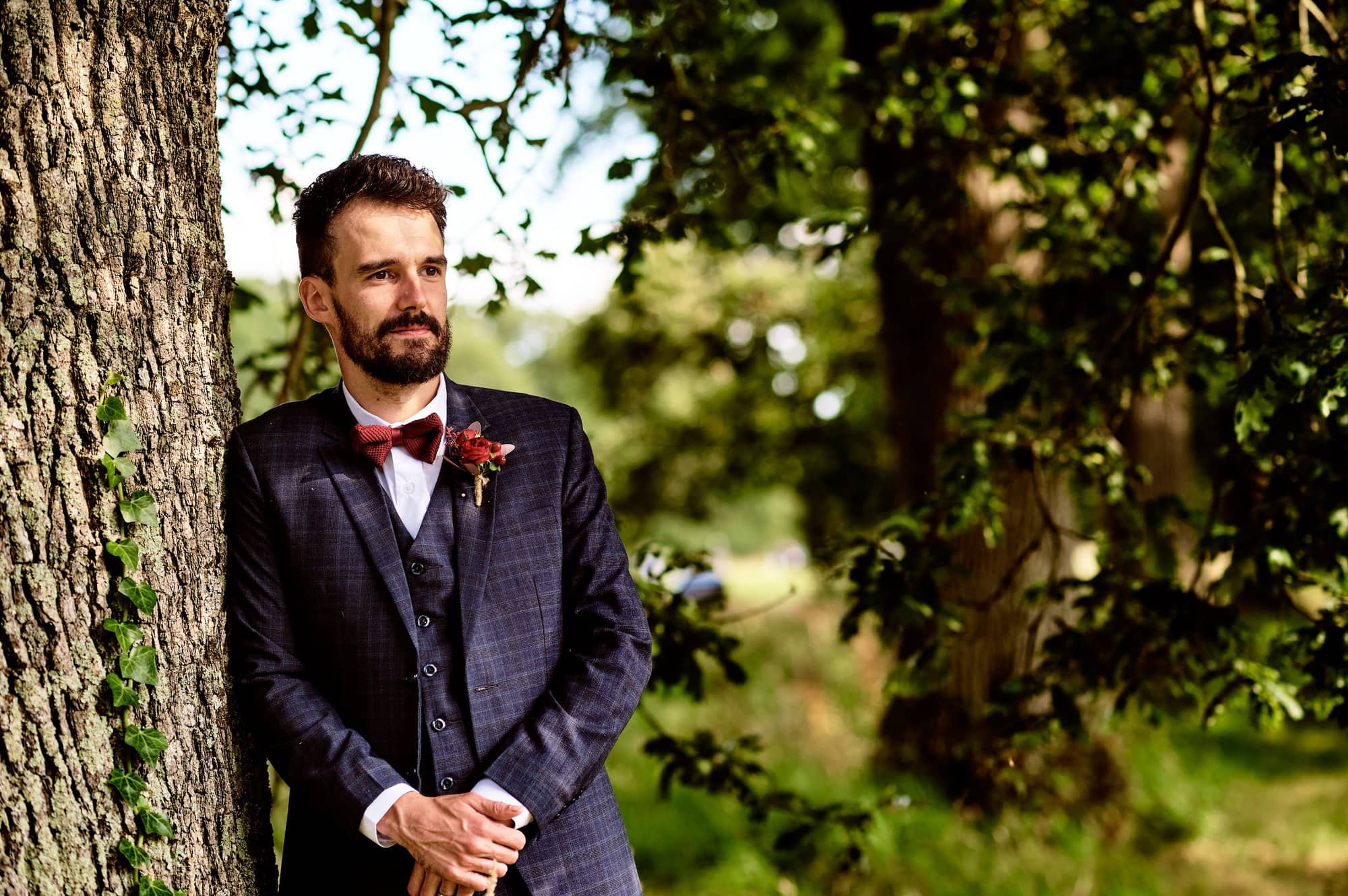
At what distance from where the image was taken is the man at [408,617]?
1.96m

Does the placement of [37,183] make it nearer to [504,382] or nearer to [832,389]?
[504,382]

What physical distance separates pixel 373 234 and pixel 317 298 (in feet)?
0.66

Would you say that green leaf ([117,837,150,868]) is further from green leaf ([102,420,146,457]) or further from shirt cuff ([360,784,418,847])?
green leaf ([102,420,146,457])

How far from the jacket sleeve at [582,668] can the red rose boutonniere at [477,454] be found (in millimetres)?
166

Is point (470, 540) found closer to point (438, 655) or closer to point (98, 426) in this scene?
point (438, 655)

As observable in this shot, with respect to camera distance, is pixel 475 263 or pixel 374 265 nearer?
pixel 374 265

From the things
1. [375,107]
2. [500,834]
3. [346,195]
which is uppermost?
[375,107]

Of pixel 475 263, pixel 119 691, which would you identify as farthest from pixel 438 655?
pixel 475 263

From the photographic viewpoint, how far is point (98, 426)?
1.83 m

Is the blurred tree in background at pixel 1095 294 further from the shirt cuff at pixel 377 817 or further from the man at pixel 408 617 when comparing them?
the shirt cuff at pixel 377 817

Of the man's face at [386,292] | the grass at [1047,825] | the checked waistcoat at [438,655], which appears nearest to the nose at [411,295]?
the man's face at [386,292]

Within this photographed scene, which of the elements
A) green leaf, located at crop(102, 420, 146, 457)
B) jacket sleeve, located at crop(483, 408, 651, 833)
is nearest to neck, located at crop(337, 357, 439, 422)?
jacket sleeve, located at crop(483, 408, 651, 833)

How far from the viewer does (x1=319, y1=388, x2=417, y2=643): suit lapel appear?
202cm

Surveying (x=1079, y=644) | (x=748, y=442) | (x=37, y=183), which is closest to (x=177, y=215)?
(x=37, y=183)
